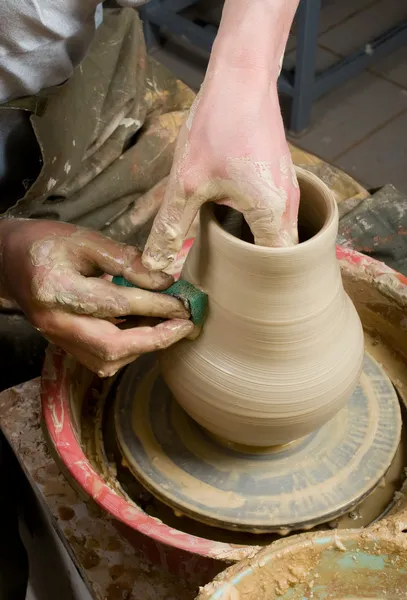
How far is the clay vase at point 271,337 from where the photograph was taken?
928 mm

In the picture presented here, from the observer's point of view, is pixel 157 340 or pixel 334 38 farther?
pixel 334 38

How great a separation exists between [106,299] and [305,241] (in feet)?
1.00

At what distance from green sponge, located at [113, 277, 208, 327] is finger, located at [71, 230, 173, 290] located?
1 centimetres

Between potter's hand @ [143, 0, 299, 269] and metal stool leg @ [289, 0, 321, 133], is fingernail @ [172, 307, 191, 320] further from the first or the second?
metal stool leg @ [289, 0, 321, 133]

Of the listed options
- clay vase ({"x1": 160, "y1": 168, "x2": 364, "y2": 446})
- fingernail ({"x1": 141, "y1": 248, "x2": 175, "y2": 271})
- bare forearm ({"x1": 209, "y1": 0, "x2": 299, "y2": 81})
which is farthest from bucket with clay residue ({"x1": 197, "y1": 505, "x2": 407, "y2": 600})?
bare forearm ({"x1": 209, "y1": 0, "x2": 299, "y2": 81})

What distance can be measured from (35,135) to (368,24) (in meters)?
2.69

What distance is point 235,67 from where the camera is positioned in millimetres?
983

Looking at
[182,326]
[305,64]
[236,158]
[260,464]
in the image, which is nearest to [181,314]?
[182,326]

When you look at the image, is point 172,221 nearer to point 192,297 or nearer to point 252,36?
point 192,297

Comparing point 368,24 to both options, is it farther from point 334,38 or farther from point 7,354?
point 7,354

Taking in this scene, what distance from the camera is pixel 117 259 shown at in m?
1.04

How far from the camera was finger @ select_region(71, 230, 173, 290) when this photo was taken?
1.01 meters

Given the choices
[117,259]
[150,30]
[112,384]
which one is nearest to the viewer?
[117,259]

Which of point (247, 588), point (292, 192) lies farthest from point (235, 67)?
point (247, 588)
